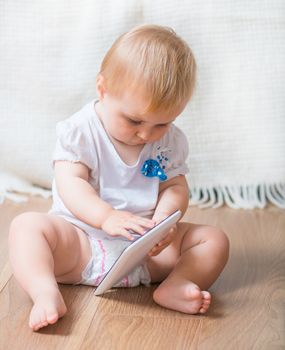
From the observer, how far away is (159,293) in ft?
4.61

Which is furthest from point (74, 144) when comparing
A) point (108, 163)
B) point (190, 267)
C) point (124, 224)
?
point (190, 267)

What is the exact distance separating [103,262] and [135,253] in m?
0.13

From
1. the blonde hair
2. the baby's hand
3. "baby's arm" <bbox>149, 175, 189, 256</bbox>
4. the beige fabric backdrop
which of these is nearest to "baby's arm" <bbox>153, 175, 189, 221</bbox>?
"baby's arm" <bbox>149, 175, 189, 256</bbox>

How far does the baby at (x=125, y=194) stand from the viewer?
1353mm

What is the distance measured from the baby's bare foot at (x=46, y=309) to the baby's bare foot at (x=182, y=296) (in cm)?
17

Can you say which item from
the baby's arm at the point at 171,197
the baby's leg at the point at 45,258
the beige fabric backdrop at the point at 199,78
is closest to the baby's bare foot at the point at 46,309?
the baby's leg at the point at 45,258

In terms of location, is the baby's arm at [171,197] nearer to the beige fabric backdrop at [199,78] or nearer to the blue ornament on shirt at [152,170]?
the blue ornament on shirt at [152,170]

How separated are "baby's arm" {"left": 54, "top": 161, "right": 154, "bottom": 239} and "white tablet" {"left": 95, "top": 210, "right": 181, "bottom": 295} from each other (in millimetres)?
23

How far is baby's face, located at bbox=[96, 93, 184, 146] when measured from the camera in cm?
137

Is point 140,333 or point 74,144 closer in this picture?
point 140,333

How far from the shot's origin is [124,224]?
1354mm

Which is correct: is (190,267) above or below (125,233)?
below

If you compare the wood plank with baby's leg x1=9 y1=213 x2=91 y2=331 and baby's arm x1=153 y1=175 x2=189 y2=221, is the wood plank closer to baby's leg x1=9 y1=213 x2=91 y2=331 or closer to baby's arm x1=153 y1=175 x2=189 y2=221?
baby's leg x1=9 y1=213 x2=91 y2=331

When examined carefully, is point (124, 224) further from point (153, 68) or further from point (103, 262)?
point (153, 68)
